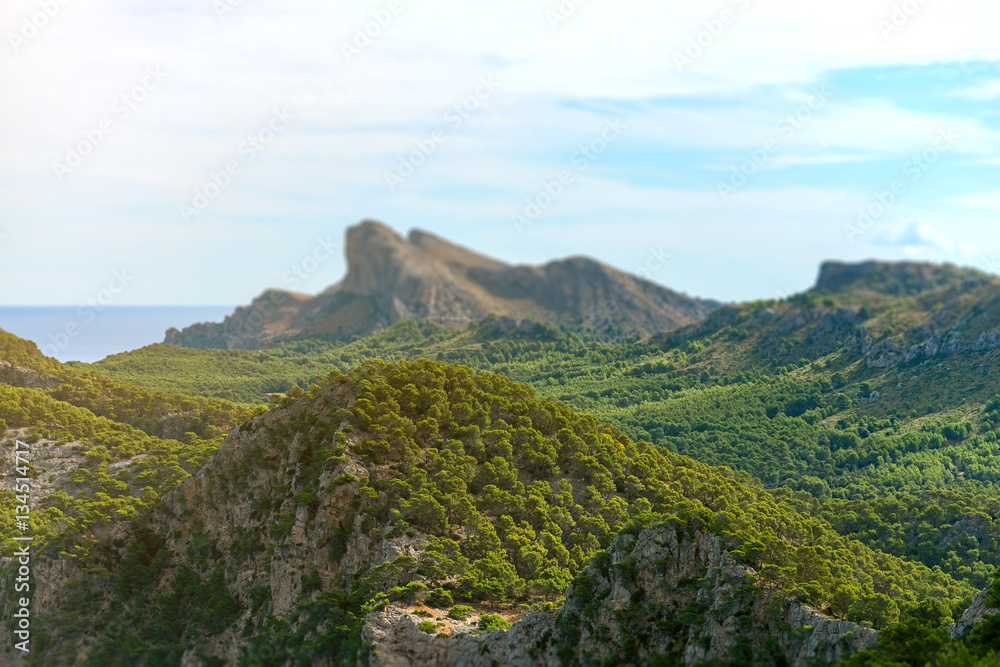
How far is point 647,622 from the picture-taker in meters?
52.9

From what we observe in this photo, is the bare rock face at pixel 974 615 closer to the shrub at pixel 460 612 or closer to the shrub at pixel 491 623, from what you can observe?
the shrub at pixel 491 623

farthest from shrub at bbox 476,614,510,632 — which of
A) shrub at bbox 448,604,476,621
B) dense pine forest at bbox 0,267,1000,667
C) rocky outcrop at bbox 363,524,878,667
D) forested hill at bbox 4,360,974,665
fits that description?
rocky outcrop at bbox 363,524,878,667

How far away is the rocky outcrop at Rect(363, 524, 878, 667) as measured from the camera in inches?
1895

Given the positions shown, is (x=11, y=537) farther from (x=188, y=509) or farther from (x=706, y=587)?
(x=706, y=587)

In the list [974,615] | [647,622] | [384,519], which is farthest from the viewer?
[384,519]

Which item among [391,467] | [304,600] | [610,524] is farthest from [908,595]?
[304,600]

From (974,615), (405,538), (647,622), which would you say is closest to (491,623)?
(647,622)

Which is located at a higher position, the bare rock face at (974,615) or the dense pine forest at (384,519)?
the dense pine forest at (384,519)

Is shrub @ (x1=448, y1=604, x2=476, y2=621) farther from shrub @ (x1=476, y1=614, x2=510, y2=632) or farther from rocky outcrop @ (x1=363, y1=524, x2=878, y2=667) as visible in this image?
rocky outcrop @ (x1=363, y1=524, x2=878, y2=667)

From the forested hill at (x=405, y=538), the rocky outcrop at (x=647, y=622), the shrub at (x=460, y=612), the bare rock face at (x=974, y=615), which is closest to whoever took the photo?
the bare rock face at (x=974, y=615)

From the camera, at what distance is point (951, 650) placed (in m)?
41.5

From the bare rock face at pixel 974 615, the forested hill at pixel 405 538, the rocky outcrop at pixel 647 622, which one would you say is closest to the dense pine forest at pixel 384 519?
the forested hill at pixel 405 538

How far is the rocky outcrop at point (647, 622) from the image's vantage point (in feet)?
158

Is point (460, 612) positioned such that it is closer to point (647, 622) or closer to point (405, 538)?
point (405, 538)
